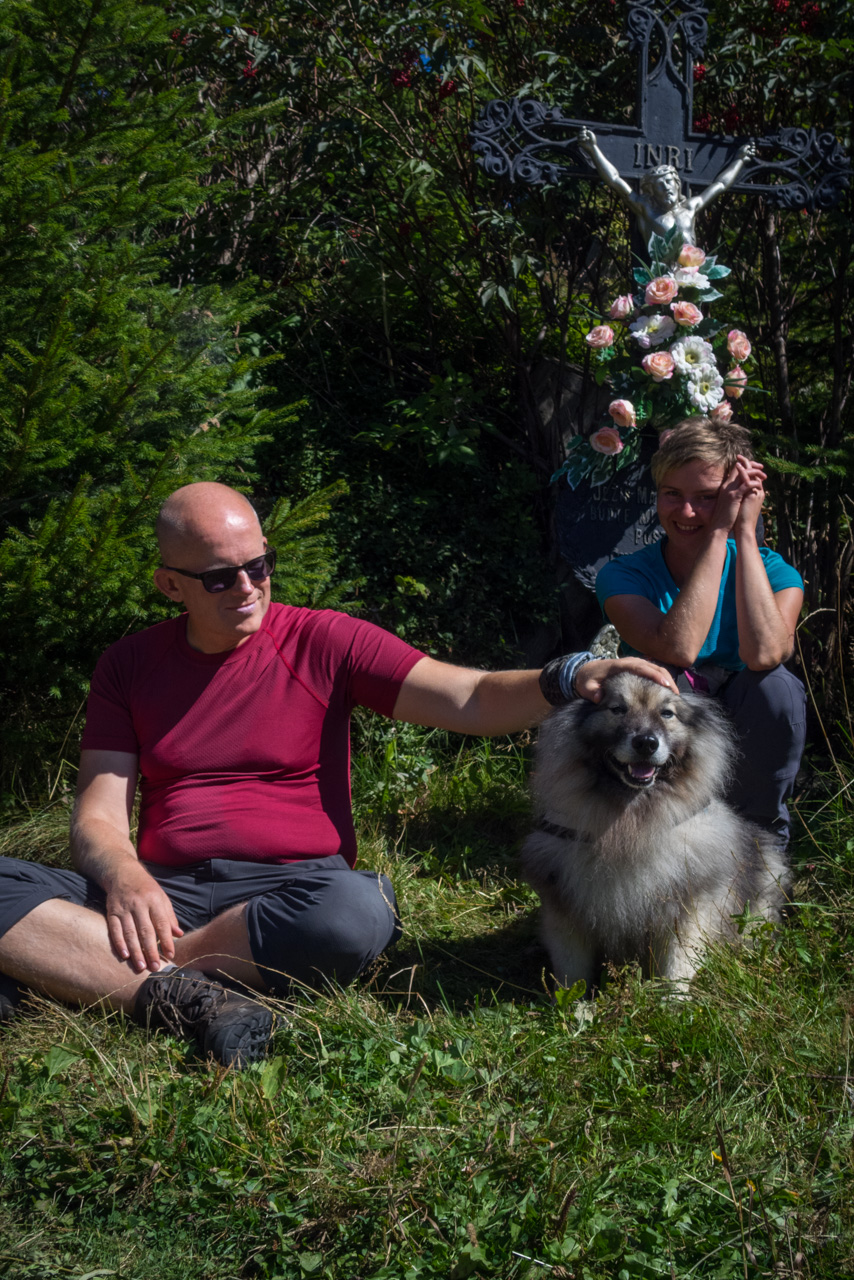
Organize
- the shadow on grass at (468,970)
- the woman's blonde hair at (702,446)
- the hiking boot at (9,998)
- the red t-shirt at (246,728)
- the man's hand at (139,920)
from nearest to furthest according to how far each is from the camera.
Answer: the man's hand at (139,920), the hiking boot at (9,998), the red t-shirt at (246,728), the shadow on grass at (468,970), the woman's blonde hair at (702,446)

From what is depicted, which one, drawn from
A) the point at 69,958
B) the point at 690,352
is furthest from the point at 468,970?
the point at 690,352

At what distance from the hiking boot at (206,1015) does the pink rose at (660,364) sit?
270cm

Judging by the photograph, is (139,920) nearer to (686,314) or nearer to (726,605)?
(726,605)

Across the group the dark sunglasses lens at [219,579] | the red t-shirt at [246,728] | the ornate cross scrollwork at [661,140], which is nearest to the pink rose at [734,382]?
the ornate cross scrollwork at [661,140]

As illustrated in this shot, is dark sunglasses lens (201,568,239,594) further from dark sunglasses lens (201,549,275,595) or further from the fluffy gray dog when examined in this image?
the fluffy gray dog

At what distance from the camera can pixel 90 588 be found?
333cm

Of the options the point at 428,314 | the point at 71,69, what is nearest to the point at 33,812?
the point at 71,69

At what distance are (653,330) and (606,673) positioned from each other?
6.55ft

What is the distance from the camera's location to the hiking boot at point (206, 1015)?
2.24 m

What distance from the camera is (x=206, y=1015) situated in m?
2.33

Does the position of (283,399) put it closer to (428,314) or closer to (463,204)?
(428,314)

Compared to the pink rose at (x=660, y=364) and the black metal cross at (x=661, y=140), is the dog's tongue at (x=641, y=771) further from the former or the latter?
the black metal cross at (x=661, y=140)

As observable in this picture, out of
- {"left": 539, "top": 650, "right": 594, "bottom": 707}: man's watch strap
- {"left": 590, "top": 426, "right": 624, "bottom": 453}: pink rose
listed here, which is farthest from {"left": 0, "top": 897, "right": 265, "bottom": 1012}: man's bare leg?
{"left": 590, "top": 426, "right": 624, "bottom": 453}: pink rose

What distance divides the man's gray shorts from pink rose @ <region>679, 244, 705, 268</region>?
276 cm
